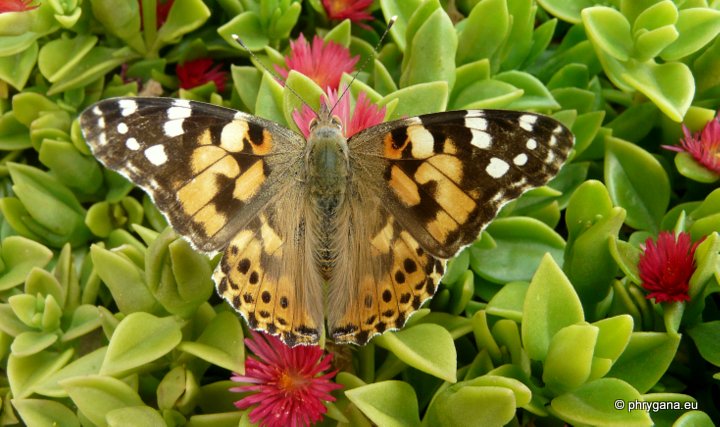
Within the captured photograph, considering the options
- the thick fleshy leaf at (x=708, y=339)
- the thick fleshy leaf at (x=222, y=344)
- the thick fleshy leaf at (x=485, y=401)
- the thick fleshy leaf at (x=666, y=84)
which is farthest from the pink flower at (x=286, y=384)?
the thick fleshy leaf at (x=666, y=84)

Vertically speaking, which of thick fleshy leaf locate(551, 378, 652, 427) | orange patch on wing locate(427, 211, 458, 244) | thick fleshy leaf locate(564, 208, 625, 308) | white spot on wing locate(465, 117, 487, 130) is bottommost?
thick fleshy leaf locate(551, 378, 652, 427)

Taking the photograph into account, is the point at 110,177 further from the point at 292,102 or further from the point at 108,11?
the point at 292,102

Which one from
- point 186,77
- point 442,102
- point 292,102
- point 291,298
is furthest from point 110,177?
point 442,102

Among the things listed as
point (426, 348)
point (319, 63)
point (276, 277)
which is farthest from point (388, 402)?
point (319, 63)

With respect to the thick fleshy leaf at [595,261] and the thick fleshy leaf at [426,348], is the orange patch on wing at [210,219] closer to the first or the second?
the thick fleshy leaf at [426,348]

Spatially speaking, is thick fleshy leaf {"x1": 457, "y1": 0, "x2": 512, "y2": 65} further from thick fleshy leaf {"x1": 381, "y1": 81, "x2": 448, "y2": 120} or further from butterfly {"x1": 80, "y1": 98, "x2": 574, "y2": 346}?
butterfly {"x1": 80, "y1": 98, "x2": 574, "y2": 346}

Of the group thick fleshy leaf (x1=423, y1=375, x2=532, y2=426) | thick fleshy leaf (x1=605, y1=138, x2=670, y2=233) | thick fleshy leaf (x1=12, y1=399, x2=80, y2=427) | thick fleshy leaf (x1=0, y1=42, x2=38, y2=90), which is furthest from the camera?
thick fleshy leaf (x1=0, y1=42, x2=38, y2=90)

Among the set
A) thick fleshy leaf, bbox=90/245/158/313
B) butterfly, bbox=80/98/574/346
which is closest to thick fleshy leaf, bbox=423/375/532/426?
butterfly, bbox=80/98/574/346
